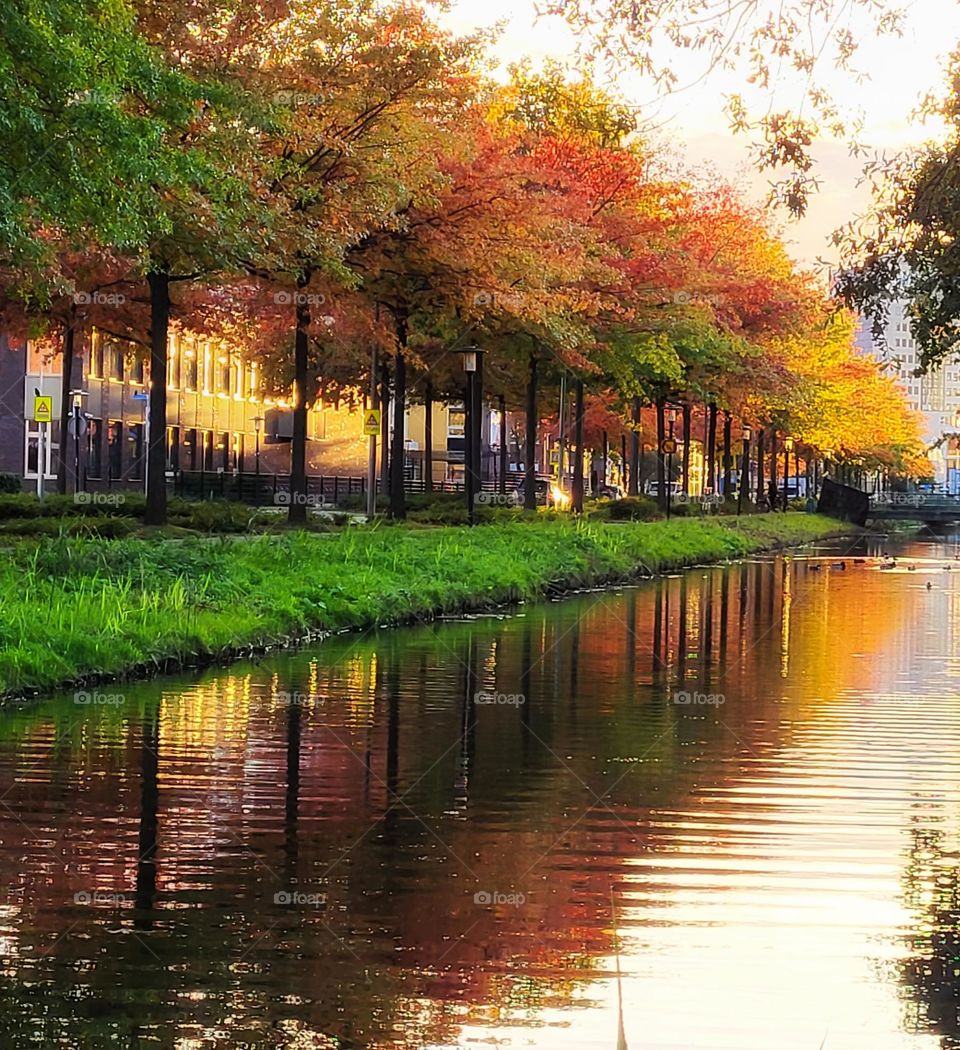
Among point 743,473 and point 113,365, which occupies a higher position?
point 113,365

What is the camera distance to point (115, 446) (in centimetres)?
7781

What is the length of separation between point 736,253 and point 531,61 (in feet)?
51.5

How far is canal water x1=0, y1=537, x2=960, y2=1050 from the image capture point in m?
7.07

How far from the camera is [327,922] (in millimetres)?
8430

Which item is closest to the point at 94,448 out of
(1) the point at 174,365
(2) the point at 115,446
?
(2) the point at 115,446

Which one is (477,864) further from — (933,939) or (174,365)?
(174,365)

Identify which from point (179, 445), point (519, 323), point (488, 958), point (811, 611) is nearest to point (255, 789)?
point (488, 958)

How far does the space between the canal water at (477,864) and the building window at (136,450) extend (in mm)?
58717

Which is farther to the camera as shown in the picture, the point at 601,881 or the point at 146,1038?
the point at 601,881

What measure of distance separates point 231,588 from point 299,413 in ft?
44.5

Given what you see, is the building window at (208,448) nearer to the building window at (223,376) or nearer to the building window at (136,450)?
the building window at (223,376)

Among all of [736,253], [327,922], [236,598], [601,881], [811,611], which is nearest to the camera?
[327,922]

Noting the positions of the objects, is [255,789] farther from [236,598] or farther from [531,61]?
[531,61]

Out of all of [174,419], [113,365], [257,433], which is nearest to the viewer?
[113,365]
